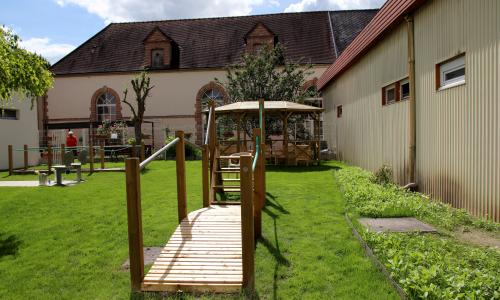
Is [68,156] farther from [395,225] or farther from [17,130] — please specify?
[395,225]

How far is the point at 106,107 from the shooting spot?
28297 millimetres

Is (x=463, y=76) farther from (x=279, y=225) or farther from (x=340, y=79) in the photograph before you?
(x=340, y=79)

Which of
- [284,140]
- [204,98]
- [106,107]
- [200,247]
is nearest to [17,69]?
[200,247]

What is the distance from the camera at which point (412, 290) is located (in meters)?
3.56

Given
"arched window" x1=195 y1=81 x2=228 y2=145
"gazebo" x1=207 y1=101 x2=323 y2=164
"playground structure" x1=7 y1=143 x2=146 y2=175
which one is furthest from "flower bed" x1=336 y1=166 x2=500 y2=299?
"arched window" x1=195 y1=81 x2=228 y2=145

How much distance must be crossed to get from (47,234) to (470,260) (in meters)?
5.69

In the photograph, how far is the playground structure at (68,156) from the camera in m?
15.6

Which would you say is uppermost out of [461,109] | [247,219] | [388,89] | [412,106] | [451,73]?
[388,89]

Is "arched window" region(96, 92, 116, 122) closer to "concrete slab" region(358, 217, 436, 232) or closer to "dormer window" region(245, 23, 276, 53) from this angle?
"dormer window" region(245, 23, 276, 53)

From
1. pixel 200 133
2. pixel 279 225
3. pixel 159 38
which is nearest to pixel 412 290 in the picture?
pixel 279 225

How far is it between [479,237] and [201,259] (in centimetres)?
346

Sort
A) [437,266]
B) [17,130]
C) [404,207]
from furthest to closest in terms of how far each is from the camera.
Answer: [17,130], [404,207], [437,266]

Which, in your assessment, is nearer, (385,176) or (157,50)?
(385,176)

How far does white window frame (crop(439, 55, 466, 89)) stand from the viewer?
22.9 ft
